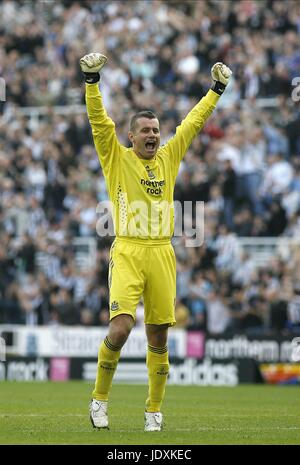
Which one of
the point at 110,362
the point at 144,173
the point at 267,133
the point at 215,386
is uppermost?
the point at 267,133

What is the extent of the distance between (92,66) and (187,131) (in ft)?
4.18

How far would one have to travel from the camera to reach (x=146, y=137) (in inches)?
413

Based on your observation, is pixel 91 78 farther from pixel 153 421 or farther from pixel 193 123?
pixel 153 421

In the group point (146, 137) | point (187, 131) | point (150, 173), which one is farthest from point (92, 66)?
point (187, 131)

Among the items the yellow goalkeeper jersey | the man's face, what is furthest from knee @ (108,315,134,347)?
the man's face

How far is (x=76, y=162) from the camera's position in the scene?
2606cm

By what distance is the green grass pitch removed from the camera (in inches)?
376

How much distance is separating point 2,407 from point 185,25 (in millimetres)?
15082

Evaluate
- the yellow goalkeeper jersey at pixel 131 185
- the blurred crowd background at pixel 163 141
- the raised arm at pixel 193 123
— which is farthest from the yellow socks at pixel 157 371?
the blurred crowd background at pixel 163 141

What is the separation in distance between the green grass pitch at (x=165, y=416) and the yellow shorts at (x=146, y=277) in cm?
109

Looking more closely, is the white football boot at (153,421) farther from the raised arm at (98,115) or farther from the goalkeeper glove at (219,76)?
the goalkeeper glove at (219,76)

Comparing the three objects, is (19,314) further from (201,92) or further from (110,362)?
(110,362)

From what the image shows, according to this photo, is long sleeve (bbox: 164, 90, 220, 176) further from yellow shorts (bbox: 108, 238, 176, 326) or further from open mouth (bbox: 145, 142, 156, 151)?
yellow shorts (bbox: 108, 238, 176, 326)
